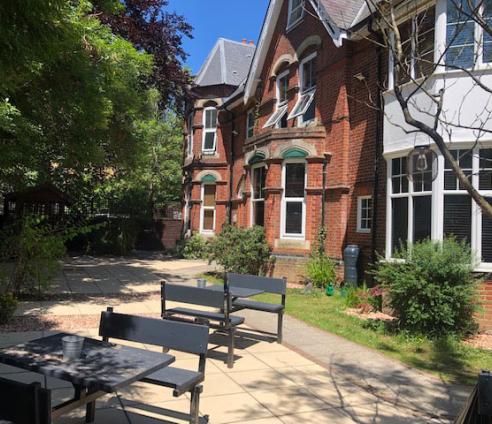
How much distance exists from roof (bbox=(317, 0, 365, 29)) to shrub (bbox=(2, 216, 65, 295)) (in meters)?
9.16

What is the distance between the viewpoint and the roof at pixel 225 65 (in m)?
22.6

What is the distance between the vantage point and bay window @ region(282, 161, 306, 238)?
45.9 ft

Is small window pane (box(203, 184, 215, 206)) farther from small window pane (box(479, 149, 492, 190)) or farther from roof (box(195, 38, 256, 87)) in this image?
small window pane (box(479, 149, 492, 190))

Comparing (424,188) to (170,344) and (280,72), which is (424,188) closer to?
(170,344)

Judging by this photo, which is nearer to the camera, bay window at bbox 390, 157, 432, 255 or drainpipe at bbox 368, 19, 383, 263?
bay window at bbox 390, 157, 432, 255

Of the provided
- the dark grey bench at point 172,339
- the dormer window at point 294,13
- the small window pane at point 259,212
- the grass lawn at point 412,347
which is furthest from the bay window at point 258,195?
the dark grey bench at point 172,339

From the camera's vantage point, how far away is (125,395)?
4.73 metres

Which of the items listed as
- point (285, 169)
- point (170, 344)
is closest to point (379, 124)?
point (285, 169)

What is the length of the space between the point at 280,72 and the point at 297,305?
29.7 feet

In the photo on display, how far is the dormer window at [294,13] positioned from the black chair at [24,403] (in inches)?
584

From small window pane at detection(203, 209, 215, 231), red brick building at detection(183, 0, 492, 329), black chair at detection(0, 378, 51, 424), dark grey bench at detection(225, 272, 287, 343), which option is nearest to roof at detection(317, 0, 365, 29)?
red brick building at detection(183, 0, 492, 329)

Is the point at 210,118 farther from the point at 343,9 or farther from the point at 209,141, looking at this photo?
the point at 343,9

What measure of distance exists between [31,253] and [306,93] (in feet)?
31.0

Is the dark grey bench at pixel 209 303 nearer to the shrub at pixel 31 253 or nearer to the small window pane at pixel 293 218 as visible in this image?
the shrub at pixel 31 253
